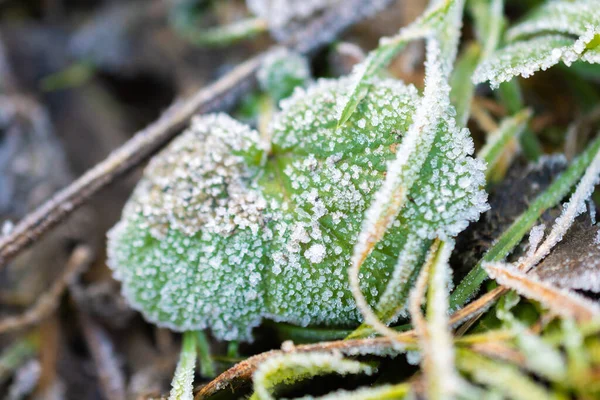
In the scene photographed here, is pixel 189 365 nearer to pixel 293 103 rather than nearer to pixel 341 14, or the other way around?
pixel 293 103

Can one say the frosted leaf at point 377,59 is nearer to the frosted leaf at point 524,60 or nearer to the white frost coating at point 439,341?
the frosted leaf at point 524,60

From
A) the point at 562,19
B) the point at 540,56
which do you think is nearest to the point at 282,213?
the point at 540,56

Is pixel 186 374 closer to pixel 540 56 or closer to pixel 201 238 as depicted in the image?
pixel 201 238

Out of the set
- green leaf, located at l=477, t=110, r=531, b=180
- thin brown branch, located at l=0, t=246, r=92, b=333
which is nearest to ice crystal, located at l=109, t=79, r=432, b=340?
green leaf, located at l=477, t=110, r=531, b=180

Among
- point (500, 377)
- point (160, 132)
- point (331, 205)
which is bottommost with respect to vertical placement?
point (500, 377)

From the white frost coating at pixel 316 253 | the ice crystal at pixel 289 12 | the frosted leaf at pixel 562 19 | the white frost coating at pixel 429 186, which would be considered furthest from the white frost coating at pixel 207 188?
the frosted leaf at pixel 562 19
